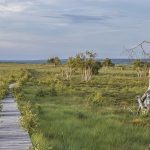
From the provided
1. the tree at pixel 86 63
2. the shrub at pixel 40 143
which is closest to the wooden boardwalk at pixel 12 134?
the shrub at pixel 40 143

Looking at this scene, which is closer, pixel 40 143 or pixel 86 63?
pixel 40 143

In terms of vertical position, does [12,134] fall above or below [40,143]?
below

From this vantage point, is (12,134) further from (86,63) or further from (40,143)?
(86,63)

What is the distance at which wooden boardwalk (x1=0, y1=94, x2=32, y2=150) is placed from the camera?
1309 cm

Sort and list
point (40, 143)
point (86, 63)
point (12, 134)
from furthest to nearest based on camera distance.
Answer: point (86, 63), point (12, 134), point (40, 143)

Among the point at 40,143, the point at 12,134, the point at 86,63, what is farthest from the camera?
the point at 86,63

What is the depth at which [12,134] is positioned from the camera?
50.4 ft

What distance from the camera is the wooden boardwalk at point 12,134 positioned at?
13.1 metres

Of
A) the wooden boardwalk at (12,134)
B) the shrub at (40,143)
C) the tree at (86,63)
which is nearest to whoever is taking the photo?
the shrub at (40,143)

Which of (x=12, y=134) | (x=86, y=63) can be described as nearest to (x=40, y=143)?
(x=12, y=134)

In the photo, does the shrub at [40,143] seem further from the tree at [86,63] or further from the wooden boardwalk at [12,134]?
the tree at [86,63]

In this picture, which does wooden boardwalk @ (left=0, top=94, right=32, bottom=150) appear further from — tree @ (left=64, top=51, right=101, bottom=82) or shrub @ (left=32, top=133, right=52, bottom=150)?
tree @ (left=64, top=51, right=101, bottom=82)

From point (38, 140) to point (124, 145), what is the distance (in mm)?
2982

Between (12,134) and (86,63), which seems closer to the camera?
(12,134)
